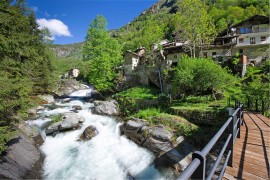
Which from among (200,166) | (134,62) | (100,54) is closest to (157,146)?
(200,166)

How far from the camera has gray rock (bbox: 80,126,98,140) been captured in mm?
14602

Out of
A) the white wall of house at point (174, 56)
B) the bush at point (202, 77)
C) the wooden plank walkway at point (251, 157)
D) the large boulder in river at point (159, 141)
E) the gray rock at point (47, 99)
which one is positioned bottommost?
the large boulder in river at point (159, 141)

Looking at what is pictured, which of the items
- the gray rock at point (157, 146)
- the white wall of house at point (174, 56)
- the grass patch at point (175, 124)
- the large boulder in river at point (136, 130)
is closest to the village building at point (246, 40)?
the white wall of house at point (174, 56)

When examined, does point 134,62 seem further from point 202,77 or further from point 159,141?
point 159,141

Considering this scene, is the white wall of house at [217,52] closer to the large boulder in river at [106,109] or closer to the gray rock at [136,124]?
the large boulder in river at [106,109]

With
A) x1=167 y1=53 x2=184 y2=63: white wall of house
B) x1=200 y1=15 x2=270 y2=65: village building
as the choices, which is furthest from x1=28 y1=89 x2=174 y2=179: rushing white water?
x1=200 y1=15 x2=270 y2=65: village building

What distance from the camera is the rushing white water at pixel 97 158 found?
33.5 ft

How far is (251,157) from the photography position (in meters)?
3.94

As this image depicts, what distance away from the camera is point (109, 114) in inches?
806

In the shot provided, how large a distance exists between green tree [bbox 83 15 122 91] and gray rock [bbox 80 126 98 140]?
38.9 ft

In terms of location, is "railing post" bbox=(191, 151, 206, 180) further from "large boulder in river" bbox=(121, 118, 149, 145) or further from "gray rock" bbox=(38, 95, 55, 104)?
"gray rock" bbox=(38, 95, 55, 104)

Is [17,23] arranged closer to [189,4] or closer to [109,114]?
[109,114]

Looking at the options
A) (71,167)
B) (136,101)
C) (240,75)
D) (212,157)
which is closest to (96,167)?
(71,167)

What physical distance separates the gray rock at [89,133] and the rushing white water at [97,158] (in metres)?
0.36
